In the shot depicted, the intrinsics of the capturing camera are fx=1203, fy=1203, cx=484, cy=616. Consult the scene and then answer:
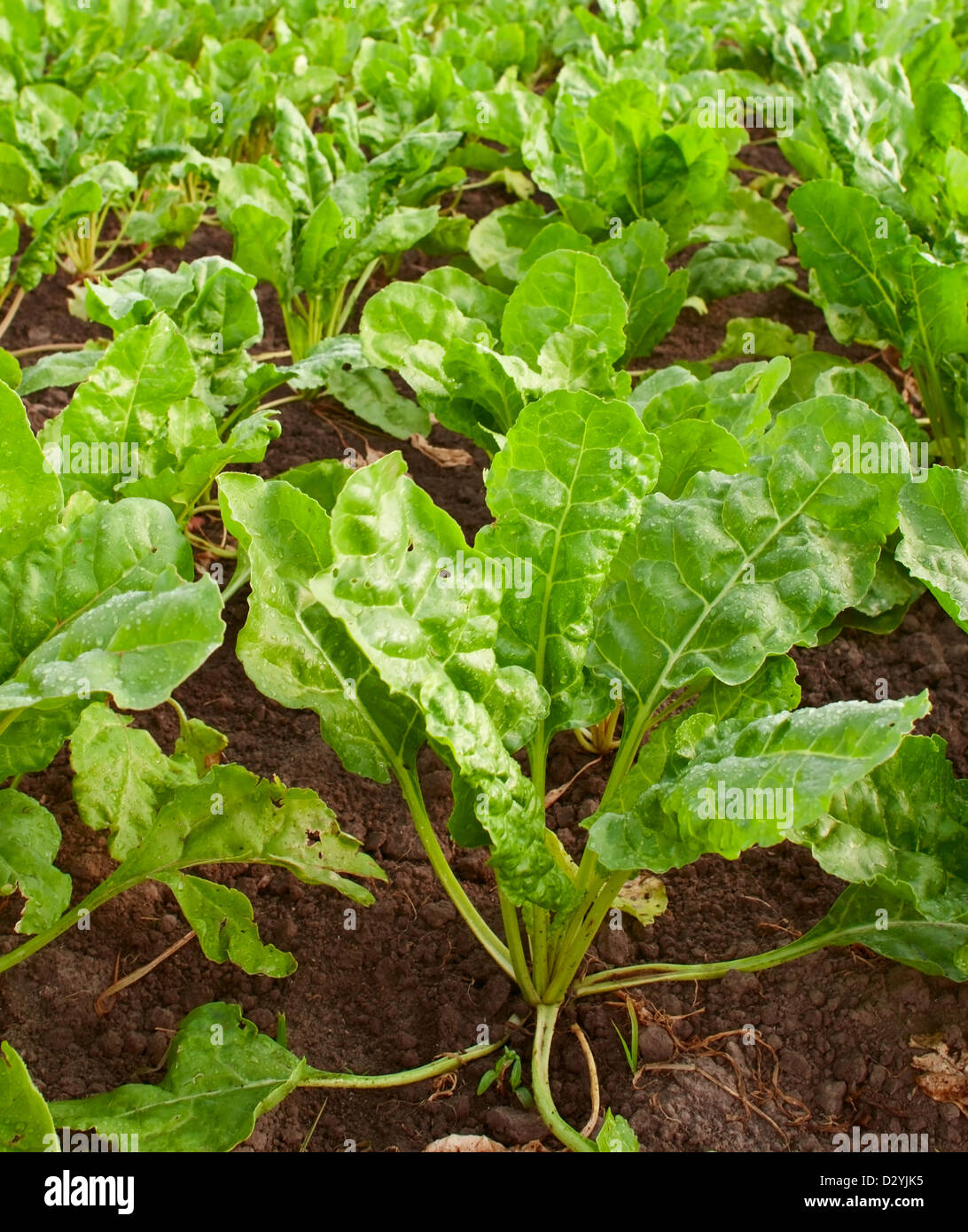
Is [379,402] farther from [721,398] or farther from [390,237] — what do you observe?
[721,398]

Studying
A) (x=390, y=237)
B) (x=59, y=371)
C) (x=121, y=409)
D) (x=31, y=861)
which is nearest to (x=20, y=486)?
(x=121, y=409)

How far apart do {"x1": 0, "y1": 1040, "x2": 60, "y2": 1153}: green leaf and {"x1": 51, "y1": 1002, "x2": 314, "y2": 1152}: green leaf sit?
0.24 feet

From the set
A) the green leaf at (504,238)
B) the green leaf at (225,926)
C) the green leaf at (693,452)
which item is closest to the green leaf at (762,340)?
the green leaf at (504,238)

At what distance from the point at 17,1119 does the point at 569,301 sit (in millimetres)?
1421

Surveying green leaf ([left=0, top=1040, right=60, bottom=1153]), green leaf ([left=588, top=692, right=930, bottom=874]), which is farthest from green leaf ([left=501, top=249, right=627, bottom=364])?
green leaf ([left=0, top=1040, right=60, bottom=1153])

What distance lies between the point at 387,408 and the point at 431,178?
0.75 meters

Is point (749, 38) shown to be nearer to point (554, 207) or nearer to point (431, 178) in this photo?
point (554, 207)

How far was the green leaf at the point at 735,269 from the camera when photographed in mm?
2939

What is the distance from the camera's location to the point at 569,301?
198cm

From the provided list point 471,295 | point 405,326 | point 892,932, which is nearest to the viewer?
point 892,932

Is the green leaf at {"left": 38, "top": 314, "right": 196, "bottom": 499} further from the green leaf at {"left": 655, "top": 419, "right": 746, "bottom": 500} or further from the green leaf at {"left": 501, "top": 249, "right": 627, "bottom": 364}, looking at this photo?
the green leaf at {"left": 655, "top": 419, "right": 746, "bottom": 500}

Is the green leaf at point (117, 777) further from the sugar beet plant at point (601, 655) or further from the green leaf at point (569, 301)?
the green leaf at point (569, 301)

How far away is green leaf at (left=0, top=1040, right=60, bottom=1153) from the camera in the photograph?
4.44ft

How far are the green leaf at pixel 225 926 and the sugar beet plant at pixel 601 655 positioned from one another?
259 mm
